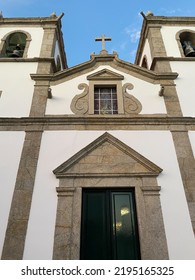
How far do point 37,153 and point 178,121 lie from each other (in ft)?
13.6

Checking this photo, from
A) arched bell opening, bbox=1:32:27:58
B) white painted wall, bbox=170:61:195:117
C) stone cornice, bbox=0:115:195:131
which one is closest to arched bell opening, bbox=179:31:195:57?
white painted wall, bbox=170:61:195:117

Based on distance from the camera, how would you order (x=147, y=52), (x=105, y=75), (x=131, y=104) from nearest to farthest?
(x=131, y=104) < (x=105, y=75) < (x=147, y=52)

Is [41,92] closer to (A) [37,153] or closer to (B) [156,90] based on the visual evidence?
(A) [37,153]

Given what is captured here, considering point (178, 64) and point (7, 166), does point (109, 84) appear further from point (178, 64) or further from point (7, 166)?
point (7, 166)

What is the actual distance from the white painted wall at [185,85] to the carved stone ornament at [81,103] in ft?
9.80

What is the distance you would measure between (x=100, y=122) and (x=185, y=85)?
3.37 m

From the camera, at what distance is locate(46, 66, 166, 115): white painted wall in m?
8.63

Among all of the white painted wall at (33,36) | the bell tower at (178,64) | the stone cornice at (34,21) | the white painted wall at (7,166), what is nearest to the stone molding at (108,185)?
the bell tower at (178,64)

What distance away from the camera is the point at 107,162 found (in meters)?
7.28

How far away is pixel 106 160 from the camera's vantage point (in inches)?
289

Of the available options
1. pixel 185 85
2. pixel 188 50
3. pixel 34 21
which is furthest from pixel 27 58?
pixel 188 50

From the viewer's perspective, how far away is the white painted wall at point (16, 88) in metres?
8.62

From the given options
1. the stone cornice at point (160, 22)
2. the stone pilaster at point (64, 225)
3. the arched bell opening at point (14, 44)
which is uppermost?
the stone cornice at point (160, 22)

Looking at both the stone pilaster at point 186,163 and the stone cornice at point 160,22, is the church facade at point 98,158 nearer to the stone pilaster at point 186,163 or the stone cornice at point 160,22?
the stone pilaster at point 186,163
